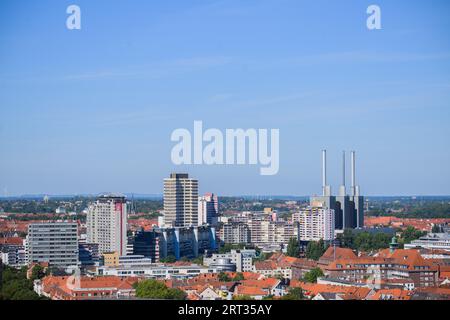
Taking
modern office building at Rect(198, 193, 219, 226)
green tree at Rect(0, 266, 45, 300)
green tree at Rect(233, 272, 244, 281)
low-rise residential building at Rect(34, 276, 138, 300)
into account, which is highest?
modern office building at Rect(198, 193, 219, 226)

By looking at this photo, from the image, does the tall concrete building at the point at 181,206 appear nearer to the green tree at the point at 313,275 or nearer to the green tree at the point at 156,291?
the green tree at the point at 313,275

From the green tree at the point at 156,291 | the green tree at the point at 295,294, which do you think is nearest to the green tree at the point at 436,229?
the green tree at the point at 295,294

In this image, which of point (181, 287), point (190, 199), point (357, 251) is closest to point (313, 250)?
point (357, 251)

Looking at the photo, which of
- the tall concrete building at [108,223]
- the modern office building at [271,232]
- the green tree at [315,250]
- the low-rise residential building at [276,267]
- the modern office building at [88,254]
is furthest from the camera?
the modern office building at [271,232]

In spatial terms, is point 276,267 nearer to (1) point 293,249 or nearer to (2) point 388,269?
(2) point 388,269

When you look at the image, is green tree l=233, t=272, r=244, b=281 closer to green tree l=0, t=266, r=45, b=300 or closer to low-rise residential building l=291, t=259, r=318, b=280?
low-rise residential building l=291, t=259, r=318, b=280

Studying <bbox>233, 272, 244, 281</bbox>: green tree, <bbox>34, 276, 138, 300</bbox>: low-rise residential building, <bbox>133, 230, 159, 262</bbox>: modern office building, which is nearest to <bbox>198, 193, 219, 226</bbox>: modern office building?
<bbox>133, 230, 159, 262</bbox>: modern office building
